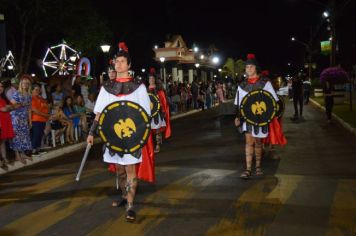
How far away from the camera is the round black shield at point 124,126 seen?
20.5ft

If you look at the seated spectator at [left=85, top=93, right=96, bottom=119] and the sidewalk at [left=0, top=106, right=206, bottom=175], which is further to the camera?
the seated spectator at [left=85, top=93, right=96, bottom=119]

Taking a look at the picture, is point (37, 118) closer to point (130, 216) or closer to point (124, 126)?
point (124, 126)

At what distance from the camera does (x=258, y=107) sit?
880 centimetres

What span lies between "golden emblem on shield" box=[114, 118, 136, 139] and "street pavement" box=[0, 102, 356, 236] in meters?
1.07

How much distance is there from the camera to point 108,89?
252 inches

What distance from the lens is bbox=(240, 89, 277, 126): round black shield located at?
28.8 feet

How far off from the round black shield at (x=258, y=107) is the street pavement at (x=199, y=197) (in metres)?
1.00

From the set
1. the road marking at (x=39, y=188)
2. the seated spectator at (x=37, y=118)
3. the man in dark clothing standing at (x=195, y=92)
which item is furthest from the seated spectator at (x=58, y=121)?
the man in dark clothing standing at (x=195, y=92)

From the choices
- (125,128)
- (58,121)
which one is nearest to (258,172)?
(125,128)

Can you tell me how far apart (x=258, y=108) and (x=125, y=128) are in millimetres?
3195

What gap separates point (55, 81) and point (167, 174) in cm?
1063

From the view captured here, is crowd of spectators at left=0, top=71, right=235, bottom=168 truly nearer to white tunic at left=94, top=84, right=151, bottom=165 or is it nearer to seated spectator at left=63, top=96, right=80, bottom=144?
seated spectator at left=63, top=96, right=80, bottom=144

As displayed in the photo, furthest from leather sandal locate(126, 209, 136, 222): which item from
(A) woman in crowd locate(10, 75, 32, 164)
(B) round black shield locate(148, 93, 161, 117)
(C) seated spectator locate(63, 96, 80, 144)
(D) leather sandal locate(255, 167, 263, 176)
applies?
(C) seated spectator locate(63, 96, 80, 144)

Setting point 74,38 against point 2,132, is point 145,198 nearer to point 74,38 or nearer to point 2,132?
point 2,132
